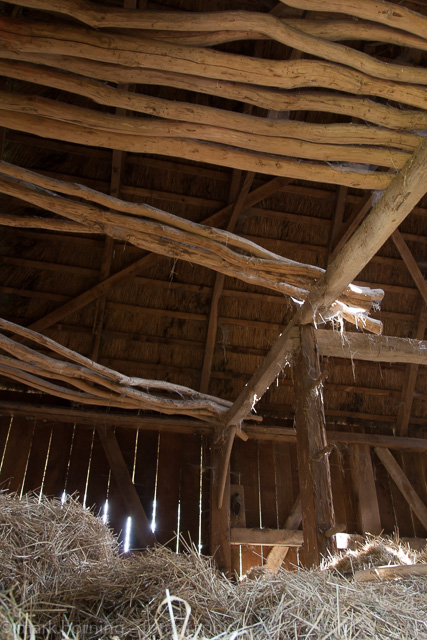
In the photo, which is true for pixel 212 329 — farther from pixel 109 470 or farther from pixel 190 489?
pixel 109 470

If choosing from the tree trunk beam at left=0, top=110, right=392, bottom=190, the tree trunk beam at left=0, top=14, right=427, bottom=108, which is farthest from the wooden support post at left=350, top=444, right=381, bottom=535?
the tree trunk beam at left=0, top=14, right=427, bottom=108

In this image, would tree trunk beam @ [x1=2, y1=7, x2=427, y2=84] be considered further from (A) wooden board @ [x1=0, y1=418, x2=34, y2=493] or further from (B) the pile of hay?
(A) wooden board @ [x1=0, y1=418, x2=34, y2=493]

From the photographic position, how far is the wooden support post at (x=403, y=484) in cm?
677

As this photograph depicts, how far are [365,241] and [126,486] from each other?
3.97 metres

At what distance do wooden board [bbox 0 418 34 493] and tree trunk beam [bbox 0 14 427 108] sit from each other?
→ 175 inches

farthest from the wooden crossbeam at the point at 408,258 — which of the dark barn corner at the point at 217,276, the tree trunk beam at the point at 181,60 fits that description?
the tree trunk beam at the point at 181,60

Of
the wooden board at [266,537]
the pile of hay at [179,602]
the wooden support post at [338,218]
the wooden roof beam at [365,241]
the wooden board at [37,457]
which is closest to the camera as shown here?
the pile of hay at [179,602]

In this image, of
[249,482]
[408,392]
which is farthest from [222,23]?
[408,392]

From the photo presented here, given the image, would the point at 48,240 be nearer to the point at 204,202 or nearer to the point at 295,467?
the point at 204,202

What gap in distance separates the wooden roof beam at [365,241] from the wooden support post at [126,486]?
245 cm

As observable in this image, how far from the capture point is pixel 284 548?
655cm

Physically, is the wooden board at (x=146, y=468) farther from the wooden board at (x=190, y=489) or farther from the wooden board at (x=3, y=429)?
the wooden board at (x=3, y=429)

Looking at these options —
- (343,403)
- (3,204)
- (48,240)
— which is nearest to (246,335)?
(343,403)

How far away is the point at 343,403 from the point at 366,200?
2.51 metres
